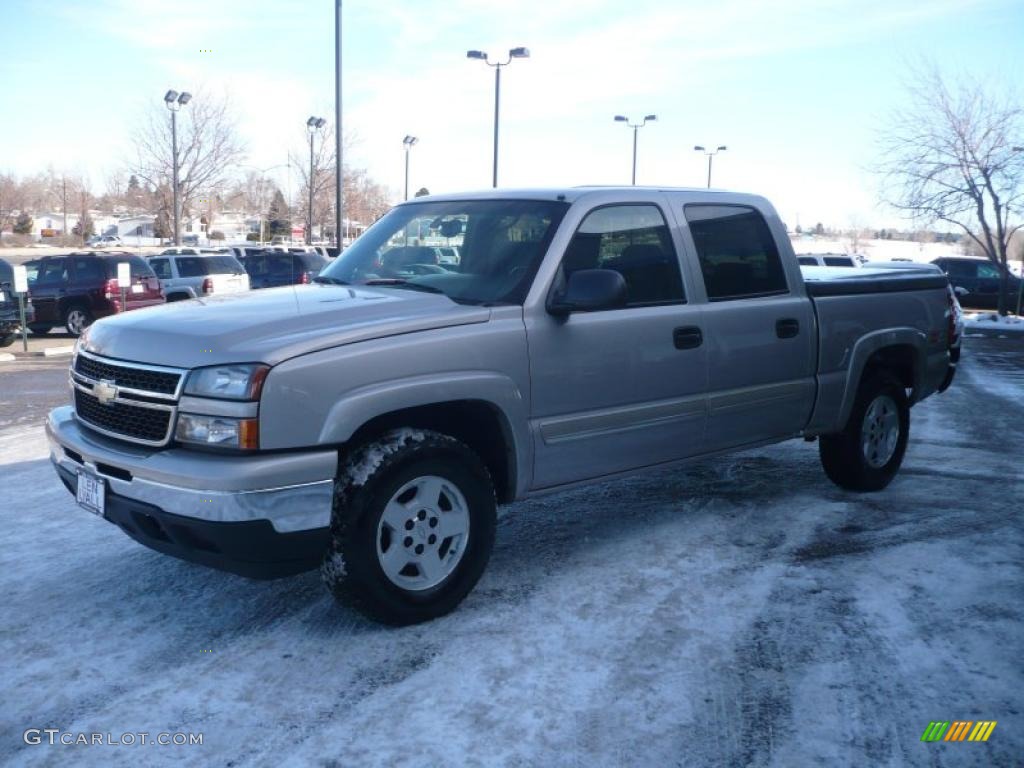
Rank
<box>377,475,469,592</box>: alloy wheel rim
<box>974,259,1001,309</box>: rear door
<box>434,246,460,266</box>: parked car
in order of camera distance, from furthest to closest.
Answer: <box>974,259,1001,309</box>: rear door, <box>434,246,460,266</box>: parked car, <box>377,475,469,592</box>: alloy wheel rim

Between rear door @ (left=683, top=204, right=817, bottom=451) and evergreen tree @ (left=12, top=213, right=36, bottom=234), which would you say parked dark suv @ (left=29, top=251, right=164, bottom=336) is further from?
evergreen tree @ (left=12, top=213, right=36, bottom=234)

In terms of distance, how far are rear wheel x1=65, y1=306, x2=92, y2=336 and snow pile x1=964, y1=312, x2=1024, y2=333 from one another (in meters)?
20.0

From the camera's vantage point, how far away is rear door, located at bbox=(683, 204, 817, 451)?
528 cm

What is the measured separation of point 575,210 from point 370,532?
1885 millimetres

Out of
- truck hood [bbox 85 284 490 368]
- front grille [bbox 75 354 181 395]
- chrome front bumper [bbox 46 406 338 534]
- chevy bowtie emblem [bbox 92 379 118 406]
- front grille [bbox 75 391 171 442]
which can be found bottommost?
chrome front bumper [bbox 46 406 338 534]

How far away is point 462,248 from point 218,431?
70.7 inches

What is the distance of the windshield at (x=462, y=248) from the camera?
15.2ft

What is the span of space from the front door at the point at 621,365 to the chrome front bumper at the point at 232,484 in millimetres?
1142

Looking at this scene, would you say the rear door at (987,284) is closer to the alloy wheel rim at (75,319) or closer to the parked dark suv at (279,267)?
the parked dark suv at (279,267)

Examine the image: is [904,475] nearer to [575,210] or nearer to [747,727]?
[575,210]

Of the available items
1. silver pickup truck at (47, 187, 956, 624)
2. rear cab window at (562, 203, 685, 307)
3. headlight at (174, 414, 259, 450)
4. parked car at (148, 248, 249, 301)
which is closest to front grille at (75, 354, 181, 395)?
silver pickup truck at (47, 187, 956, 624)

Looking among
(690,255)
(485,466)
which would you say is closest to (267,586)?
(485,466)

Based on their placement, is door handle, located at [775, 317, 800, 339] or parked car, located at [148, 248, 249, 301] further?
parked car, located at [148, 248, 249, 301]

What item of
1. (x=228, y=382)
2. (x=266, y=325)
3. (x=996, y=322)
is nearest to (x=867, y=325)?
(x=266, y=325)
